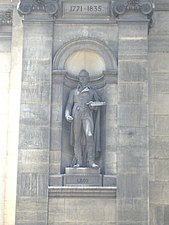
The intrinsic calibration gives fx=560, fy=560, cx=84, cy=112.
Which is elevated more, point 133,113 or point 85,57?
point 85,57

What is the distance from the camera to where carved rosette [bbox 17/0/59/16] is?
69.9 ft

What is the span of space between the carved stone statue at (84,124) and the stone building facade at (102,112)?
276 millimetres

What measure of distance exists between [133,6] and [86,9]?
1.83 m

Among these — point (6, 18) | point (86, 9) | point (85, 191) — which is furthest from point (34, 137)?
point (6, 18)

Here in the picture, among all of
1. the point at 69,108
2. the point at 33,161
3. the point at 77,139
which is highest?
the point at 69,108

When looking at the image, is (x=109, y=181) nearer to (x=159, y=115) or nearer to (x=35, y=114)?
(x=159, y=115)

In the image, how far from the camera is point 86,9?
21.7 meters

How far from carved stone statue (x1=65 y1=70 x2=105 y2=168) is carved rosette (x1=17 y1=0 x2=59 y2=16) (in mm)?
3235

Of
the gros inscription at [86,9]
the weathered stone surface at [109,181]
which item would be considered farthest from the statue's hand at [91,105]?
the gros inscription at [86,9]

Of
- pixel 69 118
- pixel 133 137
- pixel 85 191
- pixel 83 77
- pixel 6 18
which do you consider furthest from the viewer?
pixel 6 18

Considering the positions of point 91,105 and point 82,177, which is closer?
point 82,177

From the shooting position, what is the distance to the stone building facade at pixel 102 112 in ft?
65.5

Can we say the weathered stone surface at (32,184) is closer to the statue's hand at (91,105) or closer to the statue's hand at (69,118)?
the statue's hand at (69,118)

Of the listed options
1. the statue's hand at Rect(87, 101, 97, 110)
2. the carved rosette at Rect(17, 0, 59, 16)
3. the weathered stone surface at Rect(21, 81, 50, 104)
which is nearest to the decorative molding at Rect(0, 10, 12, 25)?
the carved rosette at Rect(17, 0, 59, 16)
